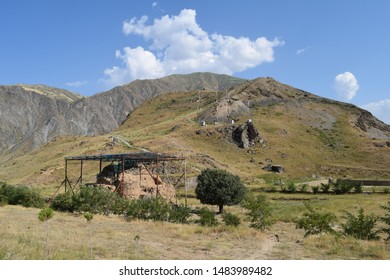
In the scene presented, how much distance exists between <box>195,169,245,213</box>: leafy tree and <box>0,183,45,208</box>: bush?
15043mm

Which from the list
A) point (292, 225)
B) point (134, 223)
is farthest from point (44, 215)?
point (292, 225)

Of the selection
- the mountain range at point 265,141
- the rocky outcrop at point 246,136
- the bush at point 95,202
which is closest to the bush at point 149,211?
the bush at point 95,202

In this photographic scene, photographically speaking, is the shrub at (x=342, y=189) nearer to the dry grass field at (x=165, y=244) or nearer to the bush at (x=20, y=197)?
the dry grass field at (x=165, y=244)

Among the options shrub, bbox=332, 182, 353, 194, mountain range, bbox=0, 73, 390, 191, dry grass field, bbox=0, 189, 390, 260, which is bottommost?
dry grass field, bbox=0, 189, 390, 260

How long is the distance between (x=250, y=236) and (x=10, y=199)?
25370mm

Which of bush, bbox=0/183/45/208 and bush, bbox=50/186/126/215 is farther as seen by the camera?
bush, bbox=0/183/45/208

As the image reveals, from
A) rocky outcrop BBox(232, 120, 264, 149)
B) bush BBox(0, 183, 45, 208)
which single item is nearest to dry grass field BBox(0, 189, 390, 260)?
bush BBox(0, 183, 45, 208)

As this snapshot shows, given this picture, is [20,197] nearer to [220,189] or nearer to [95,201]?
[95,201]

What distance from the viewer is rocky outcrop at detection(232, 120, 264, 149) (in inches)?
3667

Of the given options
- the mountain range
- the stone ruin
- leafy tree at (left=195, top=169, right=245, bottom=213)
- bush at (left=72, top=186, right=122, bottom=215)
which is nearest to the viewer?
bush at (left=72, top=186, right=122, bottom=215)

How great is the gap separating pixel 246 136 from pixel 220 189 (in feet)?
189

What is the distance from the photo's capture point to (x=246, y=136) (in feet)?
309

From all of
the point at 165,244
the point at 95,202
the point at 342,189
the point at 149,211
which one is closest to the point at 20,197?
the point at 95,202

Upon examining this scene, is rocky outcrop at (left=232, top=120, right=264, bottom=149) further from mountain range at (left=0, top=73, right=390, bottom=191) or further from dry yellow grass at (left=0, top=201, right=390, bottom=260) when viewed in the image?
dry yellow grass at (left=0, top=201, right=390, bottom=260)
